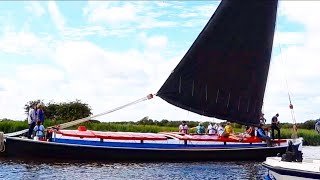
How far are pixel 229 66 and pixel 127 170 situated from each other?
639 centimetres

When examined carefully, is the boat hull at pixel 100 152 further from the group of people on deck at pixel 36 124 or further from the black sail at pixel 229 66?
the black sail at pixel 229 66

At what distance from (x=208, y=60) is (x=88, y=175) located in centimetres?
729

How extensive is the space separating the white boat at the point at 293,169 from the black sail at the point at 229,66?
566cm

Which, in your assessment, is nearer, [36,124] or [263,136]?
[36,124]

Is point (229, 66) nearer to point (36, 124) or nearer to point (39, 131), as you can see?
point (39, 131)

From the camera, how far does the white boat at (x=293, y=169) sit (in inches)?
612

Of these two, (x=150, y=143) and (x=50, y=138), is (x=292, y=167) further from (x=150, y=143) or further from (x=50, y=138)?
(x=50, y=138)

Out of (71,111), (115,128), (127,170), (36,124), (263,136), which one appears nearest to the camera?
(127,170)

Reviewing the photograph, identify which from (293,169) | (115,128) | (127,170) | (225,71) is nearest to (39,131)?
(127,170)

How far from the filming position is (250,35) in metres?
23.2

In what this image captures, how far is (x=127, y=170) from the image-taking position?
23609 mm

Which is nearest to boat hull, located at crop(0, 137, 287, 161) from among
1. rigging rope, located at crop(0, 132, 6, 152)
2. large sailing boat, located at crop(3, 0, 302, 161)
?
large sailing boat, located at crop(3, 0, 302, 161)

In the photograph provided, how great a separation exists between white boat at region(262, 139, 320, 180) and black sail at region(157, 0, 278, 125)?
223 inches

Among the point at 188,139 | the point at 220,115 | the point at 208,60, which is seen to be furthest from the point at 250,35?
the point at 188,139
